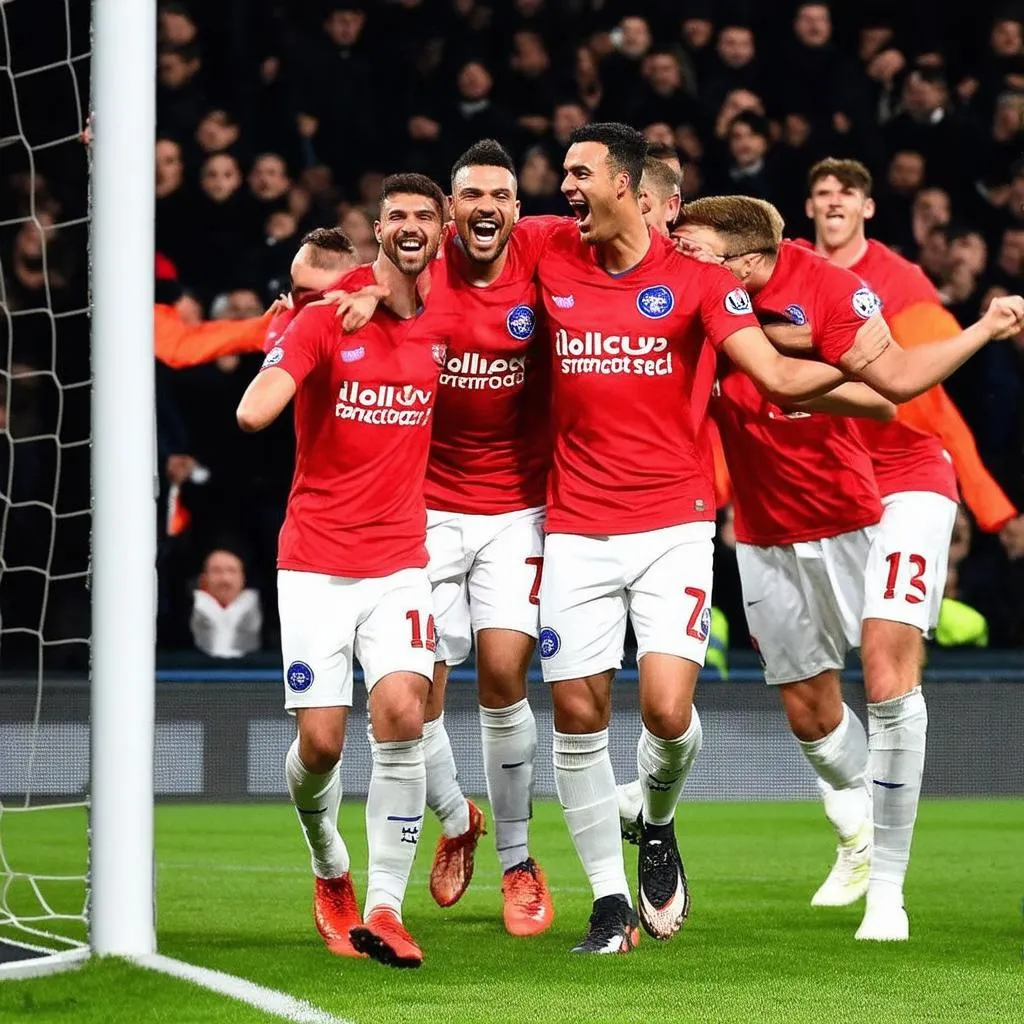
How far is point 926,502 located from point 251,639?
4908mm

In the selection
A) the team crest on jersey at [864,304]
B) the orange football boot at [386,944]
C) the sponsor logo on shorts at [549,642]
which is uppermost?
the team crest on jersey at [864,304]

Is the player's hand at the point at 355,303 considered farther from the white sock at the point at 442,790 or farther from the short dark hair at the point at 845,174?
the short dark hair at the point at 845,174

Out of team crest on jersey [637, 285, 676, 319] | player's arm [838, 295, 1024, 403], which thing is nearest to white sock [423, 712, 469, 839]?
team crest on jersey [637, 285, 676, 319]

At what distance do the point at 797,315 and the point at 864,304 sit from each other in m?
0.20

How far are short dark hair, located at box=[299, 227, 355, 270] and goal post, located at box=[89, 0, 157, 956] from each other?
923mm

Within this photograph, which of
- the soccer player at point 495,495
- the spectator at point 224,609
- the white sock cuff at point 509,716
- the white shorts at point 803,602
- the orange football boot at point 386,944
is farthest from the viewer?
the spectator at point 224,609

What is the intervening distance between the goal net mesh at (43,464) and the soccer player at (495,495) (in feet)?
7.68

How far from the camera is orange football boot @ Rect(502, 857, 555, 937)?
5.73 meters

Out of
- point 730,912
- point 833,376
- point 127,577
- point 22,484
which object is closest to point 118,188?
point 127,577

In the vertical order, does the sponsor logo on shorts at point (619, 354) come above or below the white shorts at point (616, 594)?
above

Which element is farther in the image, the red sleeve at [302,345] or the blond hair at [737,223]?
the blond hair at [737,223]

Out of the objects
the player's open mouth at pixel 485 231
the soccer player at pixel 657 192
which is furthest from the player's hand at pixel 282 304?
the soccer player at pixel 657 192

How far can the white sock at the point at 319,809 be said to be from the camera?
17.4 feet

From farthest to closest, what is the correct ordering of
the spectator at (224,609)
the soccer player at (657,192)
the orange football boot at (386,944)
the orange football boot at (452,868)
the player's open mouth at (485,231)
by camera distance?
1. the spectator at (224,609)
2. the orange football boot at (452,868)
3. the soccer player at (657,192)
4. the player's open mouth at (485,231)
5. the orange football boot at (386,944)
